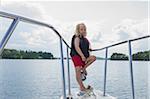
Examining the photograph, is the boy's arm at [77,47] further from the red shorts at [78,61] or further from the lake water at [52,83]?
the lake water at [52,83]

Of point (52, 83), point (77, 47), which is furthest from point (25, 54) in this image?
point (52, 83)

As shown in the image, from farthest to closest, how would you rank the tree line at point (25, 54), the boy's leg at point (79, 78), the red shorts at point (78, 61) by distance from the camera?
the red shorts at point (78, 61)
the boy's leg at point (79, 78)
the tree line at point (25, 54)

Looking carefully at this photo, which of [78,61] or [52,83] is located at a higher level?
[78,61]

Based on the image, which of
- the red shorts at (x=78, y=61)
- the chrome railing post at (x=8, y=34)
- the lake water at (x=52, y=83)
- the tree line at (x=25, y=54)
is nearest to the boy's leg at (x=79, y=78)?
the red shorts at (x=78, y=61)

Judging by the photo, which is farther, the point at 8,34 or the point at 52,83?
the point at 52,83

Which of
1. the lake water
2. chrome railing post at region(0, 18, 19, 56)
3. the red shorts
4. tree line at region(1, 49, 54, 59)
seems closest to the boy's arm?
the red shorts

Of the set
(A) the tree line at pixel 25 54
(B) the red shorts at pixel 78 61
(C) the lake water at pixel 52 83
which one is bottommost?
(C) the lake water at pixel 52 83

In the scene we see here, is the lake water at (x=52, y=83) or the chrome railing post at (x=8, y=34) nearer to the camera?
the chrome railing post at (x=8, y=34)

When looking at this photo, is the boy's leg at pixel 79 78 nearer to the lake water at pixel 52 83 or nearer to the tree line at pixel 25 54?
the tree line at pixel 25 54

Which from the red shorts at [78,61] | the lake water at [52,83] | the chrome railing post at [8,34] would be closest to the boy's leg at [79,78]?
the red shorts at [78,61]

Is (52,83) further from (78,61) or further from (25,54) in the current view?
(25,54)

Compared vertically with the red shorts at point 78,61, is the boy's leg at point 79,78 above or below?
below

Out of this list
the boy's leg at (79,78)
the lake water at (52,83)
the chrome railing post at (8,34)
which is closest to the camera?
the chrome railing post at (8,34)

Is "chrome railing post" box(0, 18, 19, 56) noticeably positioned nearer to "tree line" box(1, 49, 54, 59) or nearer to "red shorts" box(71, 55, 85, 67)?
"tree line" box(1, 49, 54, 59)
